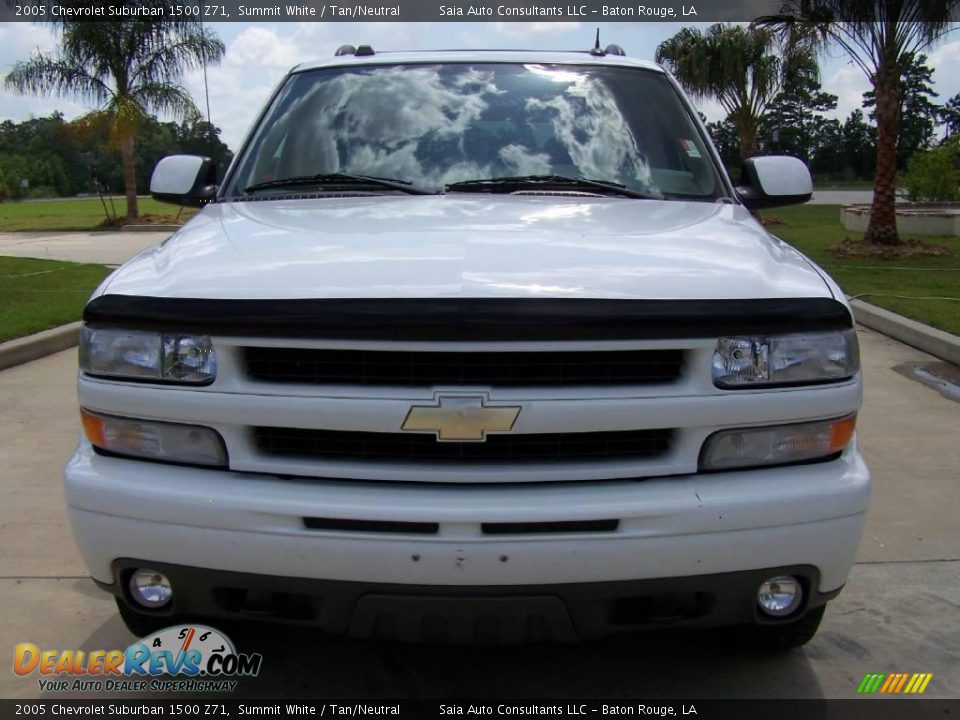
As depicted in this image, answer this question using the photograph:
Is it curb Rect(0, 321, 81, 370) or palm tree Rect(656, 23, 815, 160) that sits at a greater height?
palm tree Rect(656, 23, 815, 160)

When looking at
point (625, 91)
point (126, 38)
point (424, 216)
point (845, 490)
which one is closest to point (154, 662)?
point (424, 216)

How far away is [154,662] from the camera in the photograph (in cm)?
285

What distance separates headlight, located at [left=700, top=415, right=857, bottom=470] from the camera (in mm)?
2365

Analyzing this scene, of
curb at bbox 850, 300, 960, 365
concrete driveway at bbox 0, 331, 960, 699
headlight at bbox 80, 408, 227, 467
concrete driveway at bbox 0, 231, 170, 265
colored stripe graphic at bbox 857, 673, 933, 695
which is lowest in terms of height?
concrete driveway at bbox 0, 231, 170, 265

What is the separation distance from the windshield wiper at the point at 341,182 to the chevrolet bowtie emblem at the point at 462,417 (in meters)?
1.27

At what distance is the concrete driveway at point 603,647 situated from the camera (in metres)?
2.81

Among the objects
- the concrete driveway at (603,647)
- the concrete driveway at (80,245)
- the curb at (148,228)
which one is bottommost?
the curb at (148,228)

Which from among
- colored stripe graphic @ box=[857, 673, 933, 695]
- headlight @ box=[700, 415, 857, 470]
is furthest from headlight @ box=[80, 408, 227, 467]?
colored stripe graphic @ box=[857, 673, 933, 695]

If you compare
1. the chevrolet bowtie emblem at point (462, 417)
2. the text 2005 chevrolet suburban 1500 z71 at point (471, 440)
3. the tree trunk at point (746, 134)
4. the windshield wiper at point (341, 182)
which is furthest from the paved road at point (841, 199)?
the chevrolet bowtie emblem at point (462, 417)

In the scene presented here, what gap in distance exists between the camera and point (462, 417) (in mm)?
2262

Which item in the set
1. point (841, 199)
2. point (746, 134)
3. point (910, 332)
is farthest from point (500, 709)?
point (841, 199)

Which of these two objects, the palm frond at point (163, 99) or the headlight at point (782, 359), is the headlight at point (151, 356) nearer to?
the headlight at point (782, 359)

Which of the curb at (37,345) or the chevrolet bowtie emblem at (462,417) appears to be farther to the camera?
the curb at (37,345)

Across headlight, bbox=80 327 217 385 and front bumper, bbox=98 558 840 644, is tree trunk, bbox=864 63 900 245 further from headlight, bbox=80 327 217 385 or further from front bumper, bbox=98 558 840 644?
headlight, bbox=80 327 217 385
